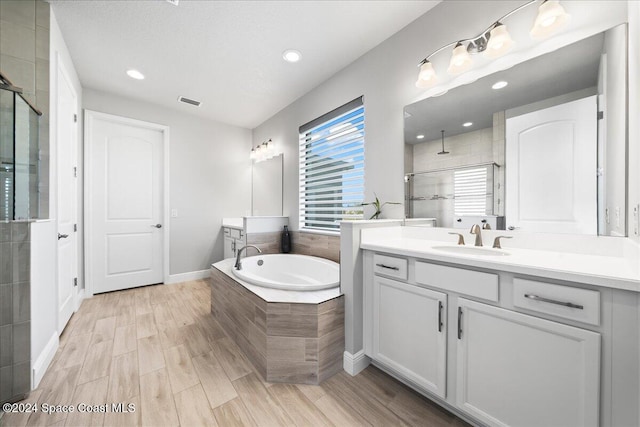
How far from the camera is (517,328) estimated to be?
98 cm

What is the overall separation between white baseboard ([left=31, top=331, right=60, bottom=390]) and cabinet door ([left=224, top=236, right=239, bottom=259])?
6.09 ft

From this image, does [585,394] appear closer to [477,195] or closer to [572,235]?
[572,235]

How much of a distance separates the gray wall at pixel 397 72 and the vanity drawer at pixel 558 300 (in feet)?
3.46

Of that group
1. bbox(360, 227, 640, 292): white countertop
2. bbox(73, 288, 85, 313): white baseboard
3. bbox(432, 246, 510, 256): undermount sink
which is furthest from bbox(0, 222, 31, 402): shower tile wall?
bbox(432, 246, 510, 256): undermount sink

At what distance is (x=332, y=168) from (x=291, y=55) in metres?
1.14

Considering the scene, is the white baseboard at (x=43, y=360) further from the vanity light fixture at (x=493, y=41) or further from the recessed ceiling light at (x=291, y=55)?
the vanity light fixture at (x=493, y=41)

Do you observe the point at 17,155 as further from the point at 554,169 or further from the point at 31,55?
the point at 554,169

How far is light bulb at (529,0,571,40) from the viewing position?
3.97 feet

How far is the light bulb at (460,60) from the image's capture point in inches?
60.7

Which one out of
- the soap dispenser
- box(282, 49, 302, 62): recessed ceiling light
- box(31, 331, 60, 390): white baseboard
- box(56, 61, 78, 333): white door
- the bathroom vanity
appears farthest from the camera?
the soap dispenser

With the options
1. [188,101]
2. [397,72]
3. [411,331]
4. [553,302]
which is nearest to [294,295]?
[411,331]

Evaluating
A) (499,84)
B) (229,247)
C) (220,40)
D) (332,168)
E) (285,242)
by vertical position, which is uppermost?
(220,40)

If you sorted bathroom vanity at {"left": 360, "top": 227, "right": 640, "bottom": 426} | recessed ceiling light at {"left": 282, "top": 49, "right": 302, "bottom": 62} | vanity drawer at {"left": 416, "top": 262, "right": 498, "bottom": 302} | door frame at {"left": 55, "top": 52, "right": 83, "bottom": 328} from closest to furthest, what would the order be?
bathroom vanity at {"left": 360, "top": 227, "right": 640, "bottom": 426} < vanity drawer at {"left": 416, "top": 262, "right": 498, "bottom": 302} < door frame at {"left": 55, "top": 52, "right": 83, "bottom": 328} < recessed ceiling light at {"left": 282, "top": 49, "right": 302, "bottom": 62}

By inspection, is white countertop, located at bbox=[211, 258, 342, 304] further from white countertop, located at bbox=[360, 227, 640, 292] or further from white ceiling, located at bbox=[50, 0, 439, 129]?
white ceiling, located at bbox=[50, 0, 439, 129]
